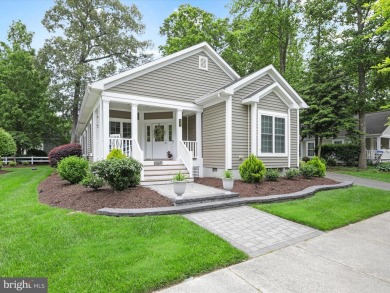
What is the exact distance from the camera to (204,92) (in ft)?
38.1

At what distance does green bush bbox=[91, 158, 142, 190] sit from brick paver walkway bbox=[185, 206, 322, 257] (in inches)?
92.8

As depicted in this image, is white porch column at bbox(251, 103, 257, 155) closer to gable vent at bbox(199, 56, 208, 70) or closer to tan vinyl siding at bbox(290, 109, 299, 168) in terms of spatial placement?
tan vinyl siding at bbox(290, 109, 299, 168)

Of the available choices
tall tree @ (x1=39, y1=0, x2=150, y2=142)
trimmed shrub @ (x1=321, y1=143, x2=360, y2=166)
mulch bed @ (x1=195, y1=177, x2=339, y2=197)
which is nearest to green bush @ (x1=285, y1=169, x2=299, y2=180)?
mulch bed @ (x1=195, y1=177, x2=339, y2=197)

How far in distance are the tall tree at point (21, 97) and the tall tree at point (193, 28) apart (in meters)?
14.9

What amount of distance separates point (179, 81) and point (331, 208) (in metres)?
7.99

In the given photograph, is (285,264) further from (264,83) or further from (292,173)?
(264,83)

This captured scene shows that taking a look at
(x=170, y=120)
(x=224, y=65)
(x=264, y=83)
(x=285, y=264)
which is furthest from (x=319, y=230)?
(x=224, y=65)

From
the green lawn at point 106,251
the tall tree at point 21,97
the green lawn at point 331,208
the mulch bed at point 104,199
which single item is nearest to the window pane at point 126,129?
the mulch bed at point 104,199

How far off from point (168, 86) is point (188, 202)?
6264mm

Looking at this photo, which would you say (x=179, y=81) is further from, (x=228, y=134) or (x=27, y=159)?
(x=27, y=159)

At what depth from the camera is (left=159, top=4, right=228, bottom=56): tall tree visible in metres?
22.8

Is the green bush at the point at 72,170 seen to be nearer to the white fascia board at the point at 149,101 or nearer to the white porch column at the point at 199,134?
the white fascia board at the point at 149,101

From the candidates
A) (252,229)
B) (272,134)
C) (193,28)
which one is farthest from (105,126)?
(193,28)

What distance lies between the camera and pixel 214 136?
34.9ft
